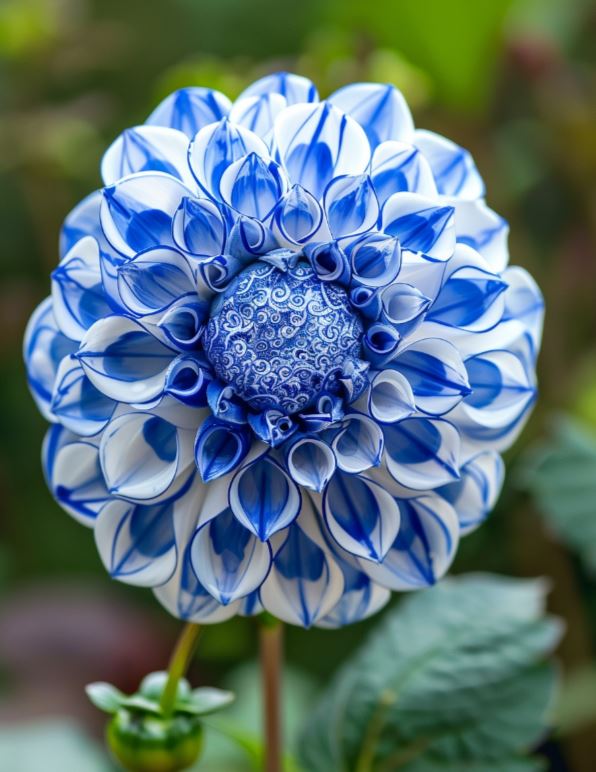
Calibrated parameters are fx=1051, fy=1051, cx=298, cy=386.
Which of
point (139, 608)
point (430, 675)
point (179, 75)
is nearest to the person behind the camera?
point (430, 675)

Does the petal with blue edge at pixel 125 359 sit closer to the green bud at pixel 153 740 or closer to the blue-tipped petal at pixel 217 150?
the blue-tipped petal at pixel 217 150

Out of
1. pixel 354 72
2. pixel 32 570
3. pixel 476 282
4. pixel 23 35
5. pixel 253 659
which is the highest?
pixel 23 35

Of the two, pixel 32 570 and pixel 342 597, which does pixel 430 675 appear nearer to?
pixel 342 597

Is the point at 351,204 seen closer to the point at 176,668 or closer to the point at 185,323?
the point at 185,323

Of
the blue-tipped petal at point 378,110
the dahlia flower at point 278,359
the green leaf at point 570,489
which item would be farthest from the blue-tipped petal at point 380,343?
the green leaf at point 570,489

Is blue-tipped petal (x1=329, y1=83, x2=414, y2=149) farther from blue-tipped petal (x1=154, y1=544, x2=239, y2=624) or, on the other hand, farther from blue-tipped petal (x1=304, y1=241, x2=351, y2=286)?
blue-tipped petal (x1=154, y1=544, x2=239, y2=624)

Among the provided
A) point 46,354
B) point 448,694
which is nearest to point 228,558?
point 46,354

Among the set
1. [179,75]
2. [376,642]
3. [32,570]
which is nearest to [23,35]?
[179,75]
